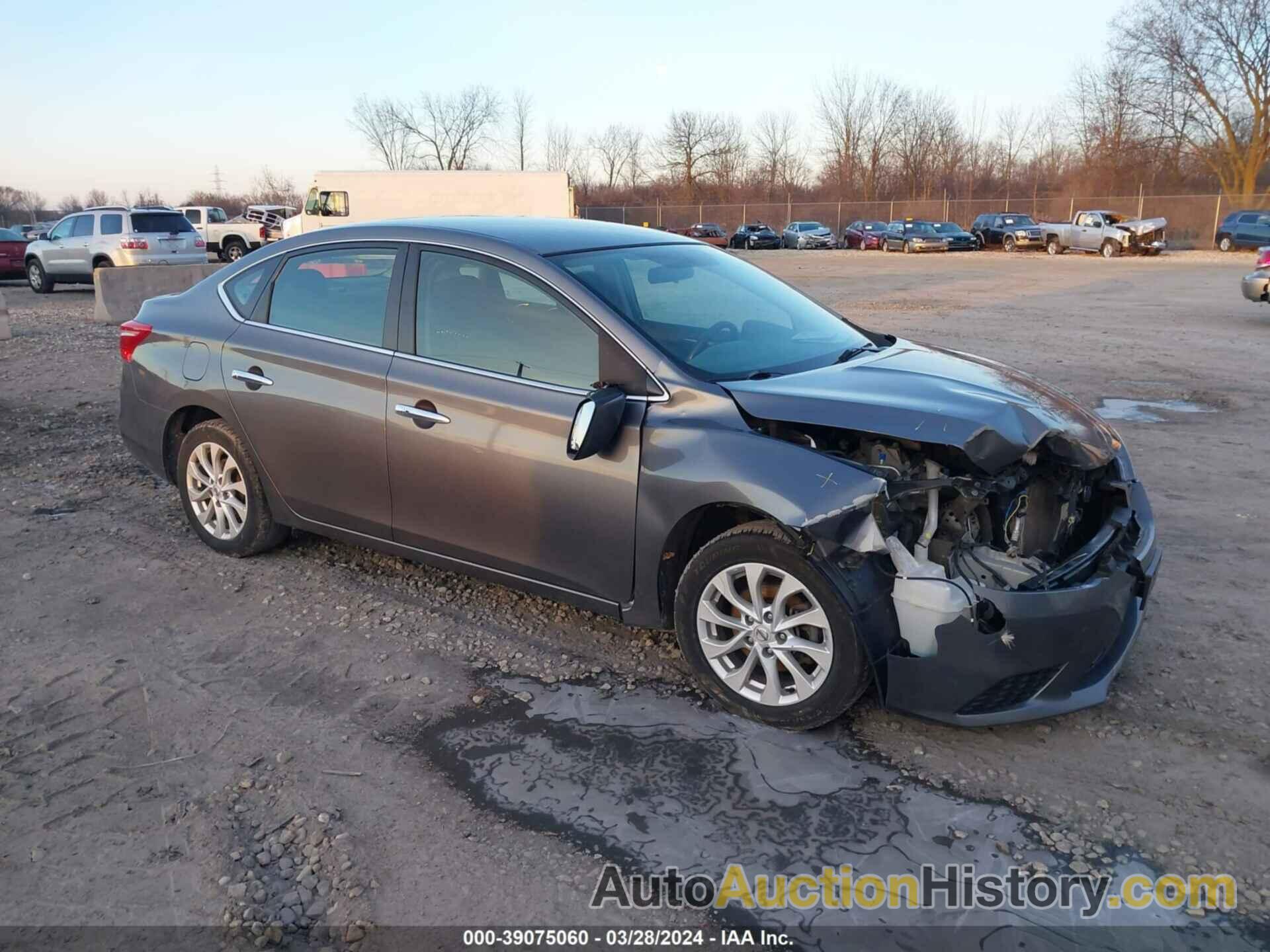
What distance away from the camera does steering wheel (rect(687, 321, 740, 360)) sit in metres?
4.04

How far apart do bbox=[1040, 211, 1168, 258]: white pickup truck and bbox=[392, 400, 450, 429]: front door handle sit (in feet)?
121

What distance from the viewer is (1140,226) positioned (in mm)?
35281

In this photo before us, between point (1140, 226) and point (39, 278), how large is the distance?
3424 cm

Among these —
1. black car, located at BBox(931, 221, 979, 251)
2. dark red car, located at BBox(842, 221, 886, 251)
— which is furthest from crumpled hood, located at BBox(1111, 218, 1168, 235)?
dark red car, located at BBox(842, 221, 886, 251)

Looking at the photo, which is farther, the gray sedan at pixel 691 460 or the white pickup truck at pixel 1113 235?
the white pickup truck at pixel 1113 235

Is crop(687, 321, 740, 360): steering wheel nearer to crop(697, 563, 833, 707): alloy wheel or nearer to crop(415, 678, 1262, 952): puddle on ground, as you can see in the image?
crop(697, 563, 833, 707): alloy wheel

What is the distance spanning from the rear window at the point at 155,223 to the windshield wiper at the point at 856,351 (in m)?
19.9

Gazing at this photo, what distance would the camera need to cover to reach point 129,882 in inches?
110

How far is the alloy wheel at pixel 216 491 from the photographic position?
5109 millimetres

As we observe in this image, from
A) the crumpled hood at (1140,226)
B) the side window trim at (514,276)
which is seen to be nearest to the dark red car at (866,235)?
the crumpled hood at (1140,226)

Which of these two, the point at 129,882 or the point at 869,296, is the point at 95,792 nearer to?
the point at 129,882

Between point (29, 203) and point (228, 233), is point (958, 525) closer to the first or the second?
point (228, 233)

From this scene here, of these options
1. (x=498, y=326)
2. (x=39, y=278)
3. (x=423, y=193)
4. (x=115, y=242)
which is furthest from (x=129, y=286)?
(x=423, y=193)

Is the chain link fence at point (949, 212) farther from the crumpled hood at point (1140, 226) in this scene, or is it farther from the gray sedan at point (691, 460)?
the gray sedan at point (691, 460)
